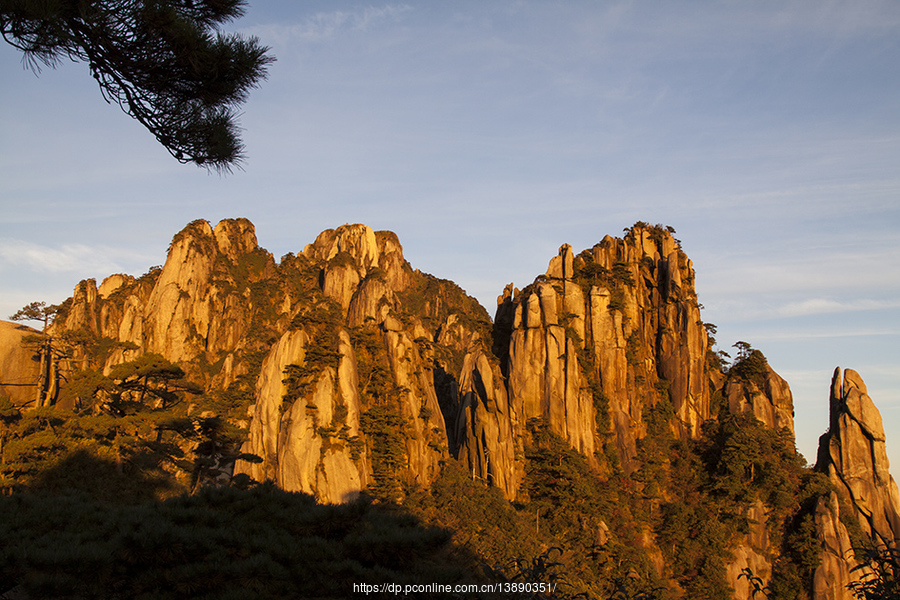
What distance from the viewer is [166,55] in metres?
11.1

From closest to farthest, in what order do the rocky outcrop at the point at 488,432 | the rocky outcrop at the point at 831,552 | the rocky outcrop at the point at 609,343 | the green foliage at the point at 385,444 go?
the green foliage at the point at 385,444 < the rocky outcrop at the point at 831,552 < the rocky outcrop at the point at 488,432 < the rocky outcrop at the point at 609,343

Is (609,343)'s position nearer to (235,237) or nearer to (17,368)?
(17,368)

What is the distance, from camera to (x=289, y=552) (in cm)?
938

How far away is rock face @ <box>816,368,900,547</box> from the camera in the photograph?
167 feet

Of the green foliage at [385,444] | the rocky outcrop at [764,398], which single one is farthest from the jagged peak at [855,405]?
the green foliage at [385,444]

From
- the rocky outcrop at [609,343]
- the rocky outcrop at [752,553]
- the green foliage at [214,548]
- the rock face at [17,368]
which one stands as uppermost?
the rocky outcrop at [609,343]

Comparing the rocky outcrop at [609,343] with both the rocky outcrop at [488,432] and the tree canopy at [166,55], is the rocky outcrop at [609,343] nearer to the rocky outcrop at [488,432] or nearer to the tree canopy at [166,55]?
the rocky outcrop at [488,432]

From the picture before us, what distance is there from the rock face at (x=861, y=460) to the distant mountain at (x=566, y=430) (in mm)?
147

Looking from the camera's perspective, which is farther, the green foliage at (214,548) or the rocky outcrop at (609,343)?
the rocky outcrop at (609,343)

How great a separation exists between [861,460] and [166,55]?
60.3m

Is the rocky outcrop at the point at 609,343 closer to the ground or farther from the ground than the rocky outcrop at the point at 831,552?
farther from the ground

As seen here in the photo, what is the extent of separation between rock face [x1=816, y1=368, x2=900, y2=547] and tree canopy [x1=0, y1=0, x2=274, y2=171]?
5718cm

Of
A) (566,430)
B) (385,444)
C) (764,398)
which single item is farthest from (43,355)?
(764,398)

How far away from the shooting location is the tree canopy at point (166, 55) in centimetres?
996
